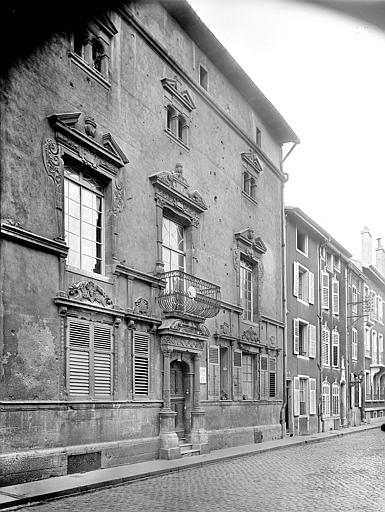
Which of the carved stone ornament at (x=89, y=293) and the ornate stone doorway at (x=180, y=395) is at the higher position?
the carved stone ornament at (x=89, y=293)

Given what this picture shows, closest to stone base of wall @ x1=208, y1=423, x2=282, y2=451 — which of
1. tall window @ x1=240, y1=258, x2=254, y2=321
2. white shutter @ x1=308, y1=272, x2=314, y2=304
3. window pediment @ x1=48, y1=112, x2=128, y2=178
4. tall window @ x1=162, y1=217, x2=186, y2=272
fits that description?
tall window @ x1=240, y1=258, x2=254, y2=321

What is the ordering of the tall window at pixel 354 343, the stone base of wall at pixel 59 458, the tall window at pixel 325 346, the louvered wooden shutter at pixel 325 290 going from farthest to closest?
the tall window at pixel 354 343 < the louvered wooden shutter at pixel 325 290 < the tall window at pixel 325 346 < the stone base of wall at pixel 59 458

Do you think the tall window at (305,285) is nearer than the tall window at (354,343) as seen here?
Yes

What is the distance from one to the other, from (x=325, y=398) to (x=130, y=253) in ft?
68.4

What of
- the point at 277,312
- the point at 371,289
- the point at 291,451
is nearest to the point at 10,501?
the point at 291,451

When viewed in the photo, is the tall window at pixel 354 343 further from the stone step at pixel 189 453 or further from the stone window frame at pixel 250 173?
the stone step at pixel 189 453

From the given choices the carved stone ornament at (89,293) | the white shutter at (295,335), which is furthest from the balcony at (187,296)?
the white shutter at (295,335)

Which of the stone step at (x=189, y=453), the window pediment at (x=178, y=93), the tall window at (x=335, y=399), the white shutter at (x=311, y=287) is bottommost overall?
the tall window at (x=335, y=399)

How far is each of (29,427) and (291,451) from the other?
11.5 meters

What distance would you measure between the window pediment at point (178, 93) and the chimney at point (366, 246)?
34.9 m

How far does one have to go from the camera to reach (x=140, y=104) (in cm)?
1728

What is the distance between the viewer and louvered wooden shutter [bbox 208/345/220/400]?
66.2 feet

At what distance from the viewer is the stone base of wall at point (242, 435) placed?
65.6 feet

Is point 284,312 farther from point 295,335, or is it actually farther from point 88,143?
point 88,143
